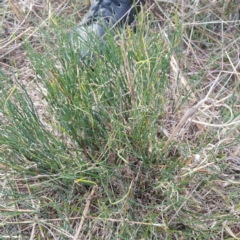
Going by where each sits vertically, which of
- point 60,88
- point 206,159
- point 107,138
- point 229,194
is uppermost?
point 60,88

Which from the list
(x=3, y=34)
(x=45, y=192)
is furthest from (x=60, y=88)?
(x=3, y=34)

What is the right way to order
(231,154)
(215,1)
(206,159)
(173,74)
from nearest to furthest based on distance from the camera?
(206,159) < (231,154) < (173,74) < (215,1)

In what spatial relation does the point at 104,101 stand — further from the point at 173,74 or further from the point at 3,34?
the point at 3,34

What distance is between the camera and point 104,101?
0.87 metres

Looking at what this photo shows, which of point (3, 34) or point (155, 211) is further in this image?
point (3, 34)

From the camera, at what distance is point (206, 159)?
82 cm

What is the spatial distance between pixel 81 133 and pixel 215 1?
68cm

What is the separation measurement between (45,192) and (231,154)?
447mm

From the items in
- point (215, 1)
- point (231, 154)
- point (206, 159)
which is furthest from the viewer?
point (215, 1)

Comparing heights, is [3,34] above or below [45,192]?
above

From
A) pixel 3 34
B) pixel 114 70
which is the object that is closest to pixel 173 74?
pixel 114 70

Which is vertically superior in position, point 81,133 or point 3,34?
point 3,34

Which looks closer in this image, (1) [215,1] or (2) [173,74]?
(2) [173,74]

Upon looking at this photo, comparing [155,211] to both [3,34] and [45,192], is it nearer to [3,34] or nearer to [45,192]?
[45,192]
